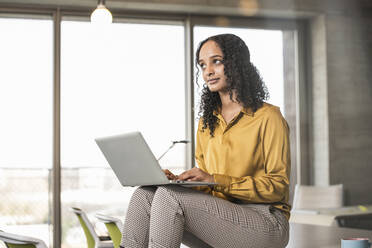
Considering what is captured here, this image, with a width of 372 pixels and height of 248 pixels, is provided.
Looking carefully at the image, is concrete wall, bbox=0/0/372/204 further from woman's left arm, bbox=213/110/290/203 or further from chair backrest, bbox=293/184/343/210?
woman's left arm, bbox=213/110/290/203

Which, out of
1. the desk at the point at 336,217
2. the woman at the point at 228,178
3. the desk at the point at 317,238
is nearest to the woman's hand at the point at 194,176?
the woman at the point at 228,178

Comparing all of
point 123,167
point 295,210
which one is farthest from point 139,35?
point 123,167

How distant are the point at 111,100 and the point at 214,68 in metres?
3.99

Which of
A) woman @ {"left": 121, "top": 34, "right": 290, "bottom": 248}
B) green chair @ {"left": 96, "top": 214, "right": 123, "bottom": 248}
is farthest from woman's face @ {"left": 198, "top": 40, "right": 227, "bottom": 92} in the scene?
green chair @ {"left": 96, "top": 214, "right": 123, "bottom": 248}

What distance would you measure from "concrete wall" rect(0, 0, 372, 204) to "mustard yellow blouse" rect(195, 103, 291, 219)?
14.0 feet

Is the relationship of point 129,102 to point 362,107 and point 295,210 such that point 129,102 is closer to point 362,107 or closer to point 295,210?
point 295,210

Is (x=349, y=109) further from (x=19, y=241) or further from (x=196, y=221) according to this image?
(x=19, y=241)

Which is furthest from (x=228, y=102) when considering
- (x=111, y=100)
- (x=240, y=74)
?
(x=111, y=100)

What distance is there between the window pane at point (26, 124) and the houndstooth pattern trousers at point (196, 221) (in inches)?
165

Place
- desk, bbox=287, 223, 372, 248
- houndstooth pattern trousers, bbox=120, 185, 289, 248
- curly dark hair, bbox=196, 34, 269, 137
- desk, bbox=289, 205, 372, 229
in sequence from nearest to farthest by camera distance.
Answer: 1. houndstooth pattern trousers, bbox=120, 185, 289, 248
2. curly dark hair, bbox=196, 34, 269, 137
3. desk, bbox=287, 223, 372, 248
4. desk, bbox=289, 205, 372, 229

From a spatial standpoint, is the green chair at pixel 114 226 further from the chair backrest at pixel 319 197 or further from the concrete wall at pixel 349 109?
the concrete wall at pixel 349 109

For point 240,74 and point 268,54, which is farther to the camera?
point 268,54

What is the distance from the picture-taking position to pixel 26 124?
585 centimetres

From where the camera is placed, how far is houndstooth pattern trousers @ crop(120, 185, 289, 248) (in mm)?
1703
